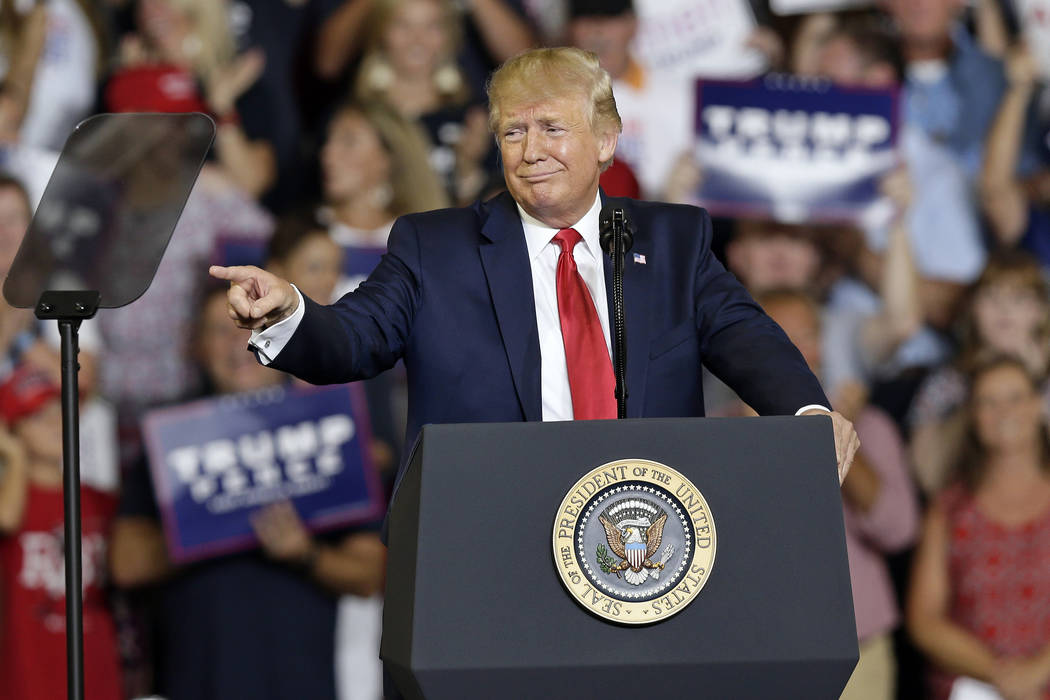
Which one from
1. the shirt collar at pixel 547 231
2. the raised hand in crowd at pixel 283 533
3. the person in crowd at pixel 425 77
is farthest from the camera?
the person in crowd at pixel 425 77

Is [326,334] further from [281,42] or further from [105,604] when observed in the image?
[281,42]

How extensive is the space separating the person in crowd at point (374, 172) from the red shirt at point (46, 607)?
1.36 m

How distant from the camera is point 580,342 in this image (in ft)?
6.23

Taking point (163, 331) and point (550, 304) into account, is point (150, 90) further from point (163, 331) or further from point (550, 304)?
point (550, 304)

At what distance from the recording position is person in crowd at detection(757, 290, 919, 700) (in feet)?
15.3

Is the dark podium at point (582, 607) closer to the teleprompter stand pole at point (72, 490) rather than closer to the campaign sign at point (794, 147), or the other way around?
the teleprompter stand pole at point (72, 490)

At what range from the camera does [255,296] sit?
1.71 metres

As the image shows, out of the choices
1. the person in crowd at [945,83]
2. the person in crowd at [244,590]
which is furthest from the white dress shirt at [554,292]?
the person in crowd at [945,83]

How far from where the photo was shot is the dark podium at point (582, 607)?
1.46 m

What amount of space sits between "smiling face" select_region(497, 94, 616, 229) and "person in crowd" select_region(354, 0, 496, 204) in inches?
115

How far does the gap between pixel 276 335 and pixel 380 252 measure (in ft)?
9.85

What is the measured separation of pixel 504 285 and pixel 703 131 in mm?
2960

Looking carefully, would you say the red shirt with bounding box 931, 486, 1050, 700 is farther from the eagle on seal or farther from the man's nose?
the eagle on seal

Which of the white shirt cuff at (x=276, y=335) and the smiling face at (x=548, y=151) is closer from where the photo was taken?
the white shirt cuff at (x=276, y=335)
